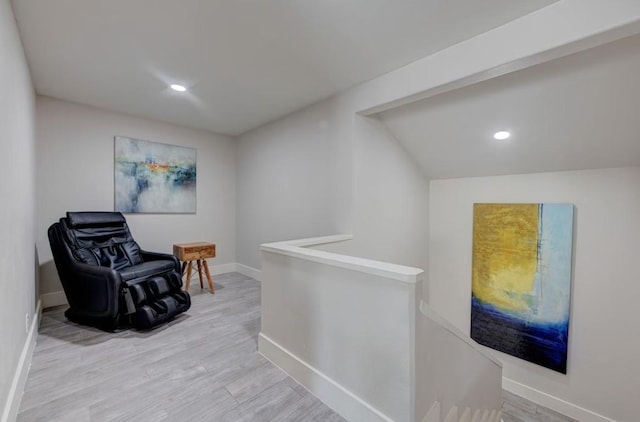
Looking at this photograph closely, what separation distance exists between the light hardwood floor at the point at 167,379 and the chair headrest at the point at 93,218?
1000mm

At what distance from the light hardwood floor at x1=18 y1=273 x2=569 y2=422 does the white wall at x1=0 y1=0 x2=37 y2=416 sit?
11.3 inches

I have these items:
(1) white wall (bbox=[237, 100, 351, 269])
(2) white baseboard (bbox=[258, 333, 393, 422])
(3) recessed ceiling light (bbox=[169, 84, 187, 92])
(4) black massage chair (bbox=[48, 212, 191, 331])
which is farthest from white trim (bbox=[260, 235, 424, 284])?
(3) recessed ceiling light (bbox=[169, 84, 187, 92])

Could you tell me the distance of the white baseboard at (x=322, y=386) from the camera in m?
1.57

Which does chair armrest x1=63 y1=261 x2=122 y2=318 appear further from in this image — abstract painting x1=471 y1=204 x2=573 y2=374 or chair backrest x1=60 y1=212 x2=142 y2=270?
abstract painting x1=471 y1=204 x2=573 y2=374

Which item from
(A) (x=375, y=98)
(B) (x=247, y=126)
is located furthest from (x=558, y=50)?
(B) (x=247, y=126)

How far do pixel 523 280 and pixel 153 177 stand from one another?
192 inches

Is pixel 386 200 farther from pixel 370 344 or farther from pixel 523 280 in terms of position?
pixel 370 344

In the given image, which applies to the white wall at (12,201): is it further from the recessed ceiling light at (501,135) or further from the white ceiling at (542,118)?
the recessed ceiling light at (501,135)

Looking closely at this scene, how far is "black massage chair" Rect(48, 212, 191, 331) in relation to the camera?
100 inches

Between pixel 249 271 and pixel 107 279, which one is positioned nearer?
pixel 107 279

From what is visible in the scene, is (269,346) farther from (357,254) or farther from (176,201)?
(176,201)

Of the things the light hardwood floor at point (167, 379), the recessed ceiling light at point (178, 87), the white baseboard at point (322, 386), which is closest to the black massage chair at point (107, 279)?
the light hardwood floor at point (167, 379)

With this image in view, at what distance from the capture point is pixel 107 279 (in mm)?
2494

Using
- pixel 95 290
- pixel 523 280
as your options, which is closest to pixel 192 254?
pixel 95 290
